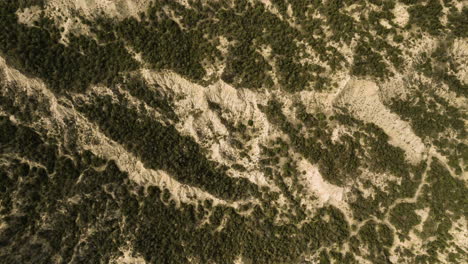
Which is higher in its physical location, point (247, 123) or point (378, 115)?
point (378, 115)

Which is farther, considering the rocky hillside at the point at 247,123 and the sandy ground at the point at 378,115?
the sandy ground at the point at 378,115

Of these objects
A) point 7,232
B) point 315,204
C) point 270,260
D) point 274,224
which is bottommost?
point 7,232

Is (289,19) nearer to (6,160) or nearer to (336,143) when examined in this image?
(336,143)

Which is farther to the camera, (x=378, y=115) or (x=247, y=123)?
(x=247, y=123)

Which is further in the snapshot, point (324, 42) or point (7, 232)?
point (324, 42)

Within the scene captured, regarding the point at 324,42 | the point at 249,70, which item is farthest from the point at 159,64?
the point at 324,42

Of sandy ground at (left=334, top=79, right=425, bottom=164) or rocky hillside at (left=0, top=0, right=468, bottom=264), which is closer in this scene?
rocky hillside at (left=0, top=0, right=468, bottom=264)

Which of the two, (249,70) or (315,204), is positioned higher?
(249,70)
